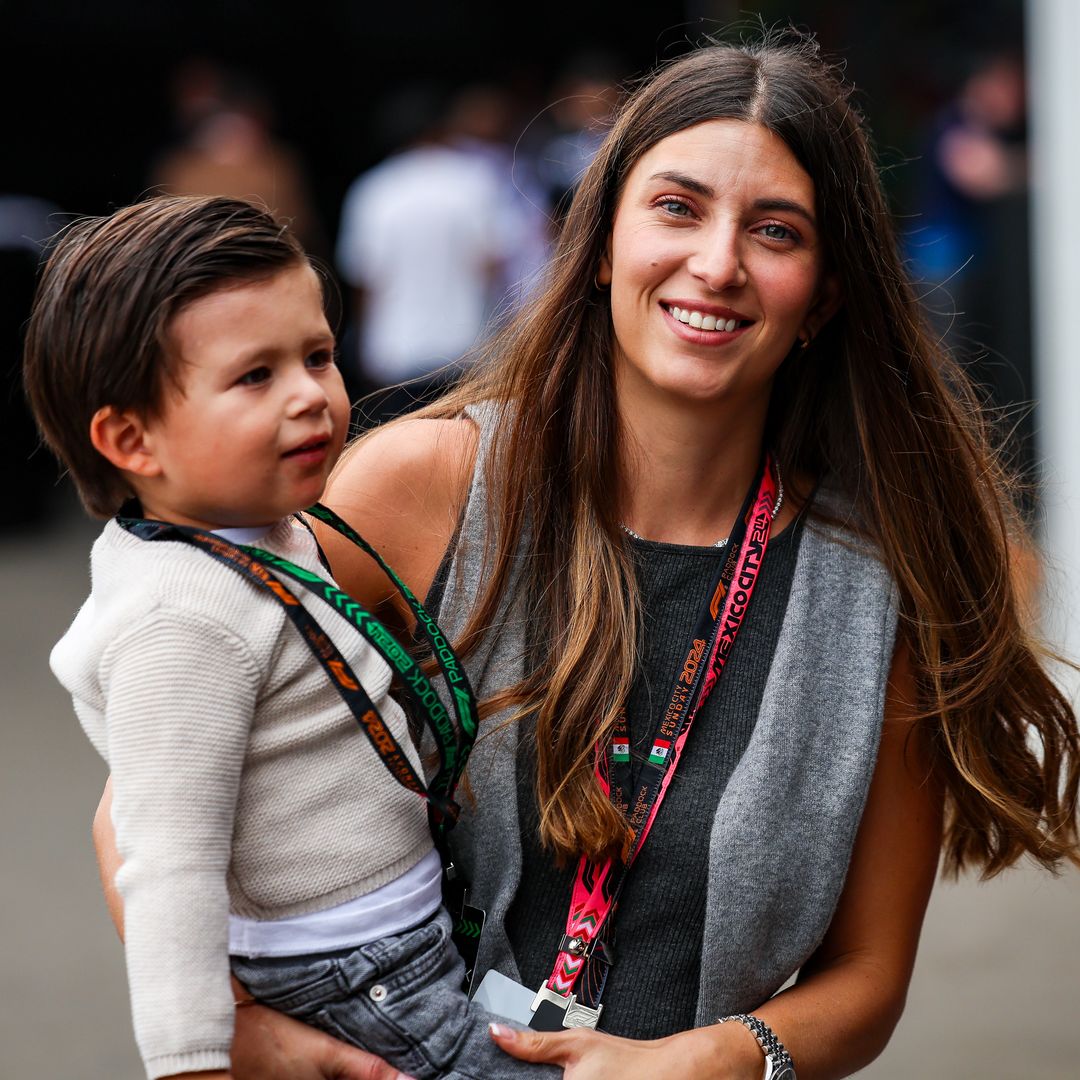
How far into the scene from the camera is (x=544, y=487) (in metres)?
2.46

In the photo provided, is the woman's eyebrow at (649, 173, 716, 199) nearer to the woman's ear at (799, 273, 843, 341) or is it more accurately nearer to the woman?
the woman

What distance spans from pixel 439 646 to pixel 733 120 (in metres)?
0.91

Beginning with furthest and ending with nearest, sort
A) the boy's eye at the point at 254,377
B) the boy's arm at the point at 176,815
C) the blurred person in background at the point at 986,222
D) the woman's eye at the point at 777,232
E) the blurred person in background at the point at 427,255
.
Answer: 1. the blurred person in background at the point at 427,255
2. the blurred person in background at the point at 986,222
3. the woman's eye at the point at 777,232
4. the boy's eye at the point at 254,377
5. the boy's arm at the point at 176,815

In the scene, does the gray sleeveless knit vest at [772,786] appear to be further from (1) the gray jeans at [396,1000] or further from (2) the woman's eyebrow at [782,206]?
(2) the woman's eyebrow at [782,206]

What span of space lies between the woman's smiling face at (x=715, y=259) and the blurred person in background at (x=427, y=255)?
19.8ft

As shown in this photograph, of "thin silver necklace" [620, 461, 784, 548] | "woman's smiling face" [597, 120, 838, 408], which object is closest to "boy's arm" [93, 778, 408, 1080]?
"thin silver necklace" [620, 461, 784, 548]

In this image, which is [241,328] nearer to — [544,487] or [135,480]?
[135,480]

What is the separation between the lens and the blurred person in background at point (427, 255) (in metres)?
8.62

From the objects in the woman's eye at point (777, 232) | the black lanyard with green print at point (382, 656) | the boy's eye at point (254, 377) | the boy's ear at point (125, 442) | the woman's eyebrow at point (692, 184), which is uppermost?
the woman's eyebrow at point (692, 184)

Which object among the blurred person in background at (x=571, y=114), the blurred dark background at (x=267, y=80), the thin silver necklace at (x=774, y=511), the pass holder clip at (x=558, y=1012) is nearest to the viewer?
the pass holder clip at (x=558, y=1012)

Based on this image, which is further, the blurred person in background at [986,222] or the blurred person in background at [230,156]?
the blurred person in background at [230,156]

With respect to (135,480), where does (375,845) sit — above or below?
below

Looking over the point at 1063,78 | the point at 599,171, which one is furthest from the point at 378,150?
the point at 599,171

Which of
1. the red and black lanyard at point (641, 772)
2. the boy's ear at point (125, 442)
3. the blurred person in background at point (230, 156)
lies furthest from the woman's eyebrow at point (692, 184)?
the blurred person in background at point (230, 156)
